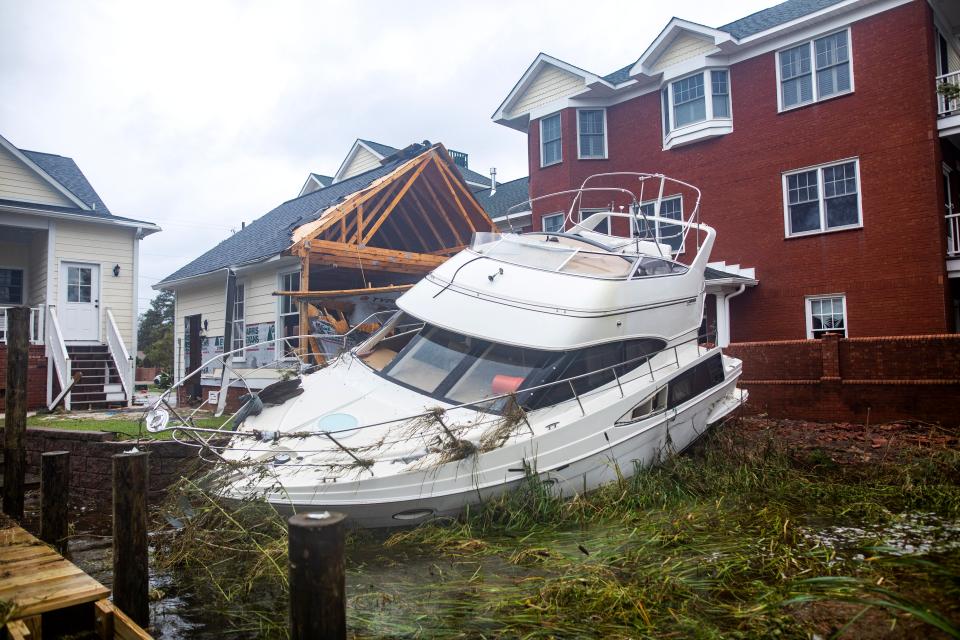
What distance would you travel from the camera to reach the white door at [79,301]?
1627cm

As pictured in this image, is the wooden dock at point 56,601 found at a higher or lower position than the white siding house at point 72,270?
lower

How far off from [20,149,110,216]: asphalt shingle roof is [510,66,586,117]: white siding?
12.4 m

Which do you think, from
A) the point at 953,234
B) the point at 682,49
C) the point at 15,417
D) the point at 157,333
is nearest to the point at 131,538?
the point at 15,417

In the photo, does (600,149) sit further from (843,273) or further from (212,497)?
(212,497)

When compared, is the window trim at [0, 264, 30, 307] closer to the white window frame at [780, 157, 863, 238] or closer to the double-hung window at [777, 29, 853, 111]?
the white window frame at [780, 157, 863, 238]

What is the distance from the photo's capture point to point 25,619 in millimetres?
4043

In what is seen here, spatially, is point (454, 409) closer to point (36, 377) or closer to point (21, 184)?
point (36, 377)

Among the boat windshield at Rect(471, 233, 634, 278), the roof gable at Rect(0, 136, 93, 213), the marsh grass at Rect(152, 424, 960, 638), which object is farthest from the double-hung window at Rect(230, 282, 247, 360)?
the marsh grass at Rect(152, 424, 960, 638)

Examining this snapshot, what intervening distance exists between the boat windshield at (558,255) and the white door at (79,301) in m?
12.7

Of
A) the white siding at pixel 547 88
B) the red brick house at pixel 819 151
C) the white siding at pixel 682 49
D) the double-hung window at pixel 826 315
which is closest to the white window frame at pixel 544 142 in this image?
the white siding at pixel 547 88

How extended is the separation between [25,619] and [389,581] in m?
2.39

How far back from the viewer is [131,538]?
15.7 ft

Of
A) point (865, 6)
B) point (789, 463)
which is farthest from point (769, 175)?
point (789, 463)

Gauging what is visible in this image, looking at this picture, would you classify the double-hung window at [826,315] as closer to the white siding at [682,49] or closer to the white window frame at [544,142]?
the white siding at [682,49]
